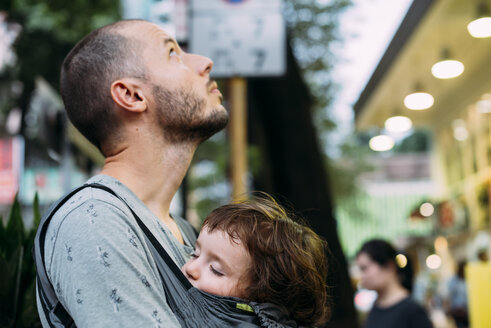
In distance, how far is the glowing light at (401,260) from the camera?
18.8 ft

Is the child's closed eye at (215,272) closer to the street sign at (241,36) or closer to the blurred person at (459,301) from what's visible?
the street sign at (241,36)

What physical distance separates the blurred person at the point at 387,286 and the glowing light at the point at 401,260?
0.07ft

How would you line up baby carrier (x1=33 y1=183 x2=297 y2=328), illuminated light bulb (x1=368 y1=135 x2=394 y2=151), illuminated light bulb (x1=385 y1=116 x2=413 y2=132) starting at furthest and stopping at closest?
illuminated light bulb (x1=368 y1=135 x2=394 y2=151) < illuminated light bulb (x1=385 y1=116 x2=413 y2=132) < baby carrier (x1=33 y1=183 x2=297 y2=328)

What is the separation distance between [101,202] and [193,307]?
0.34m

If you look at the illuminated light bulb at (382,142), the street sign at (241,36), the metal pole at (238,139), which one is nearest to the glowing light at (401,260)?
the metal pole at (238,139)

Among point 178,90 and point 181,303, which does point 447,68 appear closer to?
point 178,90

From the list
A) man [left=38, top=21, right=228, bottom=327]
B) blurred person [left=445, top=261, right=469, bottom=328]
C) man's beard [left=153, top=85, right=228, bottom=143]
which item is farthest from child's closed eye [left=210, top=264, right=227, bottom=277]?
blurred person [left=445, top=261, right=469, bottom=328]

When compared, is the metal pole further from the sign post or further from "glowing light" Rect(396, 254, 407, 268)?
"glowing light" Rect(396, 254, 407, 268)

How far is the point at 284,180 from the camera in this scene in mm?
6023

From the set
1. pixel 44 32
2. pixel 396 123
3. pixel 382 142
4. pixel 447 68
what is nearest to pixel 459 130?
pixel 382 142

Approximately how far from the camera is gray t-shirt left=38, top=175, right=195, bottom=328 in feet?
4.90

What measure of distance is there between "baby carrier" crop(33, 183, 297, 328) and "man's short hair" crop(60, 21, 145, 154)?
44 cm

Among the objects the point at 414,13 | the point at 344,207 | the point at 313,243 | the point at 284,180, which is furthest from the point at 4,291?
the point at 344,207

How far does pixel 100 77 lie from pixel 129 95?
4.8 inches
